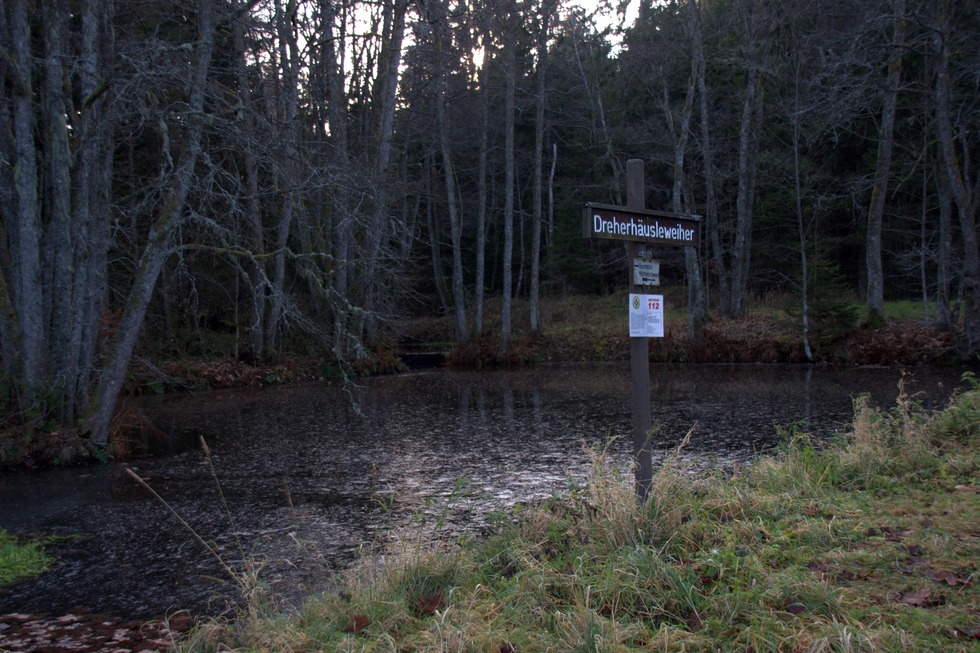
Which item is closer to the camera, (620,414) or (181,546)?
(181,546)

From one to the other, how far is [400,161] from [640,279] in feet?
94.2

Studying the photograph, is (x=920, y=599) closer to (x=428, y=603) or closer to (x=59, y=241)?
(x=428, y=603)

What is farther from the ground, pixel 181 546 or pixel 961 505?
pixel 961 505

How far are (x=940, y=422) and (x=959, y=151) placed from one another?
21942 mm

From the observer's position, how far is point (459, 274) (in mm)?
28250

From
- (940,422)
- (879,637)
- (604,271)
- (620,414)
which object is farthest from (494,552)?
(604,271)

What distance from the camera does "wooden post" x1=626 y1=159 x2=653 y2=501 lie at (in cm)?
551

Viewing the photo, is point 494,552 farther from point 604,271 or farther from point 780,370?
point 604,271

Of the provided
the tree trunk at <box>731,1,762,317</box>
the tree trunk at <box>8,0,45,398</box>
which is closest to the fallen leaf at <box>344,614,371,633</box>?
the tree trunk at <box>8,0,45,398</box>

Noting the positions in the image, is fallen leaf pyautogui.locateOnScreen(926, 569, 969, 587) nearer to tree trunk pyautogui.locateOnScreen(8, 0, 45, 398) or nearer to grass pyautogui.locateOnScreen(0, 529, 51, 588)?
grass pyautogui.locateOnScreen(0, 529, 51, 588)

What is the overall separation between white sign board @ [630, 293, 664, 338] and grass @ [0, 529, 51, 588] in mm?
5047

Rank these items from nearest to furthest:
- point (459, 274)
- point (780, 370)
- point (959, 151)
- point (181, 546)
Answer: point (181, 546) < point (780, 370) < point (959, 151) < point (459, 274)

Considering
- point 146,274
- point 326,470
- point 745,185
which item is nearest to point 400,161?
point 745,185

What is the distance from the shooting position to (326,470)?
9805 mm
